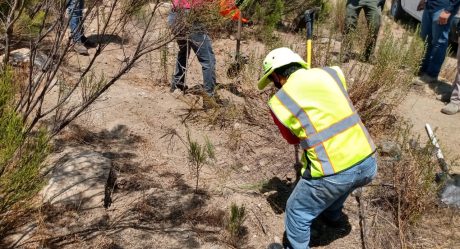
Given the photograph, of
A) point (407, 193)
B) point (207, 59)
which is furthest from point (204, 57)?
point (407, 193)

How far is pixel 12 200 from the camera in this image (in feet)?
6.47

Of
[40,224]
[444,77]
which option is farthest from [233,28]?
[40,224]

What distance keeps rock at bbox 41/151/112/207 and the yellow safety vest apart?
4.01 feet

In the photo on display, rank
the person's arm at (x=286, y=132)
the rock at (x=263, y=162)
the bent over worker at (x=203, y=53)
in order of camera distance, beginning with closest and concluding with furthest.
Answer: the person's arm at (x=286, y=132) < the bent over worker at (x=203, y=53) < the rock at (x=263, y=162)

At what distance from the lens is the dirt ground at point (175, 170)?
2.71m

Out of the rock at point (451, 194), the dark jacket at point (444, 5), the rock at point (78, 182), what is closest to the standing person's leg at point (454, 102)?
the dark jacket at point (444, 5)

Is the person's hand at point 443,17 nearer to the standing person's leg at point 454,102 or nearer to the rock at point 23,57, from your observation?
the standing person's leg at point 454,102

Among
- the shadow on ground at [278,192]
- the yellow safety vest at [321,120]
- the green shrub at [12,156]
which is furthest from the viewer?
the shadow on ground at [278,192]

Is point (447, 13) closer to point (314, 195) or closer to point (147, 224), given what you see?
point (314, 195)

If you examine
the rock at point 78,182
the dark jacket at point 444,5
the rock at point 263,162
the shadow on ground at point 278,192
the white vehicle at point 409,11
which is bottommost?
the shadow on ground at point 278,192

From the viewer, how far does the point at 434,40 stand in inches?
207

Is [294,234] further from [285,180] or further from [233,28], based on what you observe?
[233,28]

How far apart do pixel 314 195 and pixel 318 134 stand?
0.35 meters

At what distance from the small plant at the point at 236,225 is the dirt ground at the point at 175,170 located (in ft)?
0.12
